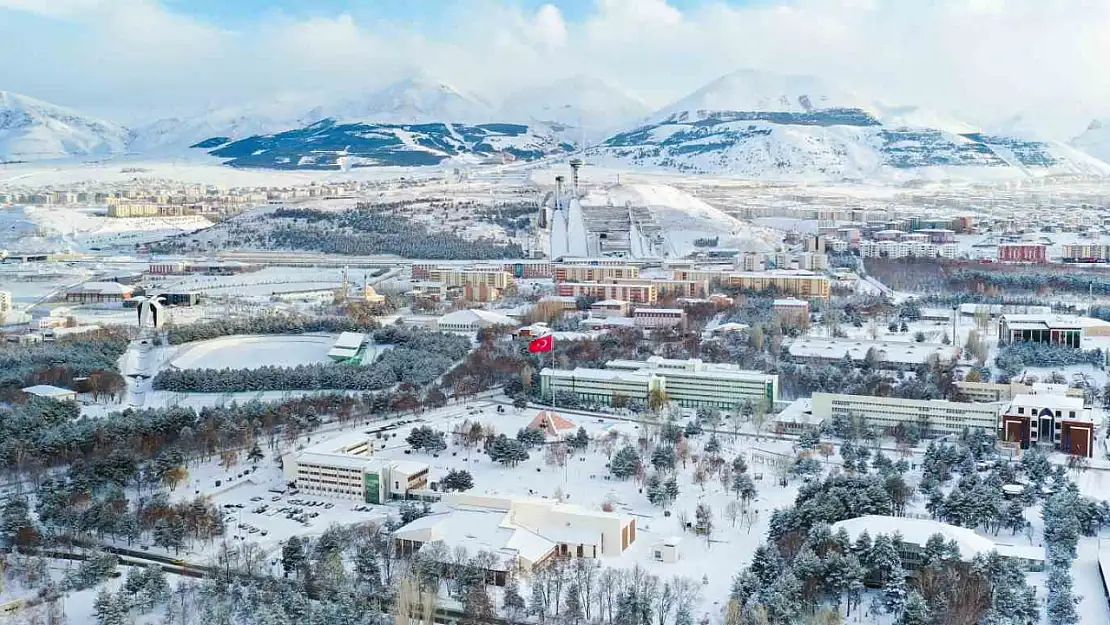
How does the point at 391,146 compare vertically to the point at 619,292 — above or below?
above

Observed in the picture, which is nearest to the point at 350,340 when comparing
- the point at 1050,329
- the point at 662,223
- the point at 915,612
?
the point at 1050,329

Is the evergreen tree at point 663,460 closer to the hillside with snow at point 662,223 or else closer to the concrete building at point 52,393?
the concrete building at point 52,393

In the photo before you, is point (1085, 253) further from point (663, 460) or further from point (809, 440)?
point (663, 460)

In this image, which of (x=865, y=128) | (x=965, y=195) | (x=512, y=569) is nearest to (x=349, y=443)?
(x=512, y=569)

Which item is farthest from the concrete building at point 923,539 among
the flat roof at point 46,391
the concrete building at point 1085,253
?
the concrete building at point 1085,253

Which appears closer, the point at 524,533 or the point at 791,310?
the point at 524,533

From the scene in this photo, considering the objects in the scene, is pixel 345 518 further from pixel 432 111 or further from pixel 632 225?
pixel 432 111
